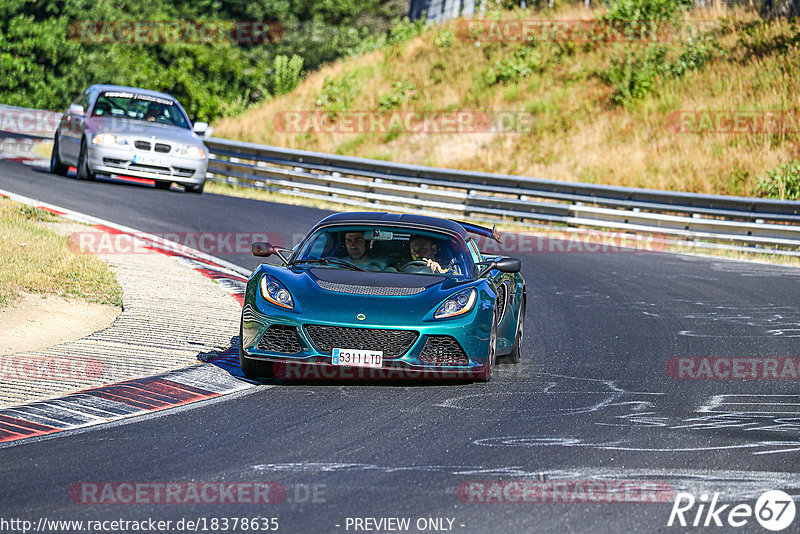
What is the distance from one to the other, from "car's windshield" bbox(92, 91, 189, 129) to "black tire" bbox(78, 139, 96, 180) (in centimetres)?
70

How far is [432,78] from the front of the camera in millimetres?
36156

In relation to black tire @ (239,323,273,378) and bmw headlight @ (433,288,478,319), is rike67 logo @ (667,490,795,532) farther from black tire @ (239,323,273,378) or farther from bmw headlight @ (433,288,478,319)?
black tire @ (239,323,273,378)

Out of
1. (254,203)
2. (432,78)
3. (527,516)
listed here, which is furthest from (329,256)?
(432,78)

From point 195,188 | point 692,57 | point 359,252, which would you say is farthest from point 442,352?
point 692,57

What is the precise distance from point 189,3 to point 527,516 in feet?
205

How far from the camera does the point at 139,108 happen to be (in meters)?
22.0

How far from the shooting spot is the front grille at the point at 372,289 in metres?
8.66

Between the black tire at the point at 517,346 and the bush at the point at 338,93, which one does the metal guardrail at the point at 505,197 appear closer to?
the bush at the point at 338,93

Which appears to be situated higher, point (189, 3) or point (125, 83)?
point (189, 3)

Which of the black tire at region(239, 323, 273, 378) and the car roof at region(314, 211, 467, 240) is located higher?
the car roof at region(314, 211, 467, 240)

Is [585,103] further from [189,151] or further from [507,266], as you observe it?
[507,266]

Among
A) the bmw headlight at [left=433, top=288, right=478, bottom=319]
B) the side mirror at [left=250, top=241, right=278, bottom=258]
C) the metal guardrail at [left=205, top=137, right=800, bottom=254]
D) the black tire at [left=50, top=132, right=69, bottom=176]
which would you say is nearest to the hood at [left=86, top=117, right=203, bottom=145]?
the black tire at [left=50, top=132, right=69, bottom=176]

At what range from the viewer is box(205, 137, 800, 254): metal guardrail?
68.9 ft

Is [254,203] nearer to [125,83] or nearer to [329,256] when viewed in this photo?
[329,256]
